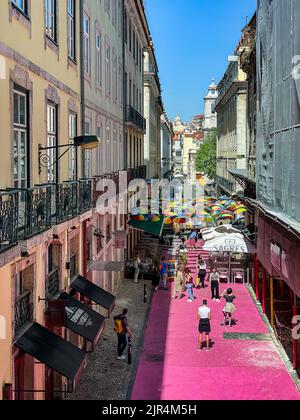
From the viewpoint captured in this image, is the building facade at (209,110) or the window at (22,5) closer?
the window at (22,5)

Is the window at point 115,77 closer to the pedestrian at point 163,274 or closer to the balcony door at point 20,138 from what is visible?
the pedestrian at point 163,274

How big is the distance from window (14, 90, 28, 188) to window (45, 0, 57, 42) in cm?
268

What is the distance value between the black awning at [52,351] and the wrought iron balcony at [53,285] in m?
1.65

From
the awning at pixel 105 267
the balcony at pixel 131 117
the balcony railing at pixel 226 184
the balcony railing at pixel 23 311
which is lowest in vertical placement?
the awning at pixel 105 267

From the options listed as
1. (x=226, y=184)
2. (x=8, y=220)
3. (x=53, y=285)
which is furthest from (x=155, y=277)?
(x=226, y=184)

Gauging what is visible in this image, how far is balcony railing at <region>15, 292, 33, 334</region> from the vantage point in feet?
34.2

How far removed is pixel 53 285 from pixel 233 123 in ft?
131

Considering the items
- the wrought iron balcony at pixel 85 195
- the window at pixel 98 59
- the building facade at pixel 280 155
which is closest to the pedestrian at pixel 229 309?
the building facade at pixel 280 155

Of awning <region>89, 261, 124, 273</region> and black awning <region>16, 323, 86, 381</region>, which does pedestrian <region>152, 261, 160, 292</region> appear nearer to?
awning <region>89, 261, 124, 273</region>

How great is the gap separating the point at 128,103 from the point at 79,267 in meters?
16.4

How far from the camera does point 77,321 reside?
13141mm

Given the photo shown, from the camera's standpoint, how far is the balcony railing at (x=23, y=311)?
1042 centimetres

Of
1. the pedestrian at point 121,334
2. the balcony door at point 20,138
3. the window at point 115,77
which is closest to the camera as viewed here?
the balcony door at point 20,138

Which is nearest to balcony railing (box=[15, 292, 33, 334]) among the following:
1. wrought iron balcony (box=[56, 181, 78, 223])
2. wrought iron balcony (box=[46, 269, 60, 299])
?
wrought iron balcony (box=[46, 269, 60, 299])
